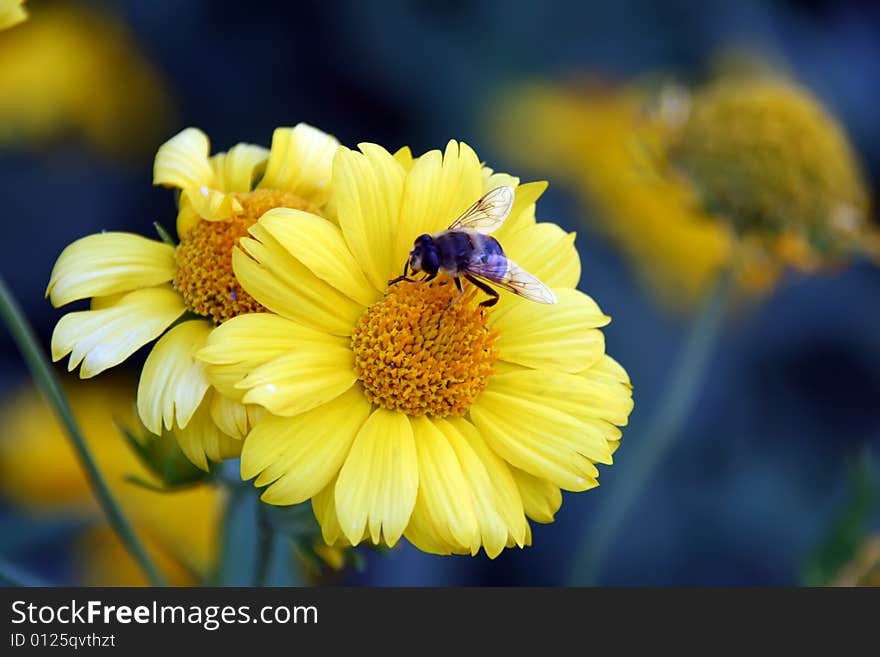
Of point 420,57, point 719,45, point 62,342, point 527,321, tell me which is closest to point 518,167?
point 420,57

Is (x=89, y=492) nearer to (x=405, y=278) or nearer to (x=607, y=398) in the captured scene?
(x=405, y=278)

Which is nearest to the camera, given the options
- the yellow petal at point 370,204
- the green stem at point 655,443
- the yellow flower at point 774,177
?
the yellow petal at point 370,204

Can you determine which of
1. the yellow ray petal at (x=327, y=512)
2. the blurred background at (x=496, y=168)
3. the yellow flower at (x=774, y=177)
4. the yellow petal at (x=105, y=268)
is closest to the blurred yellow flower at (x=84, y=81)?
the blurred background at (x=496, y=168)

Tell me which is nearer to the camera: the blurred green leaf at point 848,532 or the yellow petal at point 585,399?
the yellow petal at point 585,399

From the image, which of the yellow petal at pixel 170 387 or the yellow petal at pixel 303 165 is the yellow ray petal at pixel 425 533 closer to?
the yellow petal at pixel 170 387

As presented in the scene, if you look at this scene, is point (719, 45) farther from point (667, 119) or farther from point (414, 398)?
point (414, 398)

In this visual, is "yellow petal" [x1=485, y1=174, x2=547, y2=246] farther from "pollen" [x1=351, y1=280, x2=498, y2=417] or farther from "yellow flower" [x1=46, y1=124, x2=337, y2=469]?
"yellow flower" [x1=46, y1=124, x2=337, y2=469]

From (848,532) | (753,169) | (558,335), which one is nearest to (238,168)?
(558,335)
